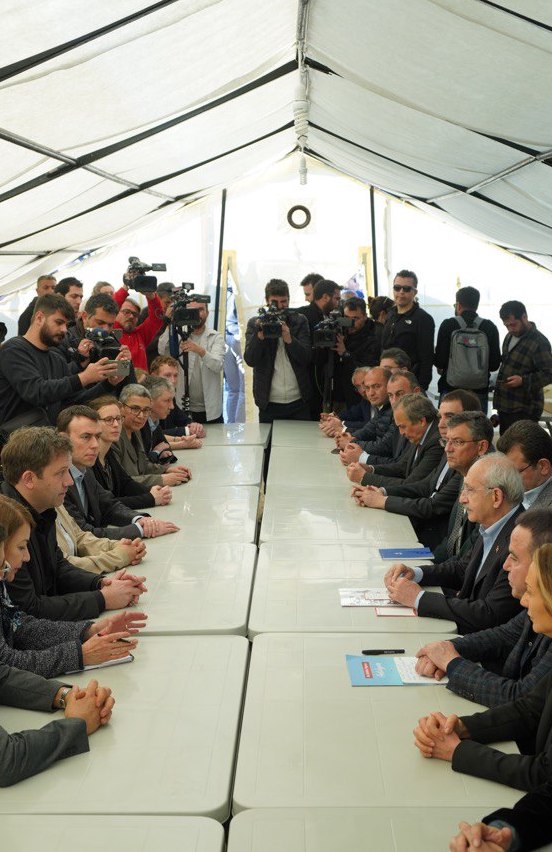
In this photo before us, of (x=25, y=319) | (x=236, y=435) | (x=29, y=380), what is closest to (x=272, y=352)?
(x=236, y=435)

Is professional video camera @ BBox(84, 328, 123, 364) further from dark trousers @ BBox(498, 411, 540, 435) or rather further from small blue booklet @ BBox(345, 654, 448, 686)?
dark trousers @ BBox(498, 411, 540, 435)

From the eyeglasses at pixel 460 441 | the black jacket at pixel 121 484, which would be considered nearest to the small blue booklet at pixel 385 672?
the eyeglasses at pixel 460 441

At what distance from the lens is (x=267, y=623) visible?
2.63 meters

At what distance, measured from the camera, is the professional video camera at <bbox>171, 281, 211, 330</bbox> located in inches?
233

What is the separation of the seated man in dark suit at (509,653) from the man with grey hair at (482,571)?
0.19 m

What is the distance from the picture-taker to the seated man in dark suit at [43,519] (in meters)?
2.67

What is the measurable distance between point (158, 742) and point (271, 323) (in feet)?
14.0

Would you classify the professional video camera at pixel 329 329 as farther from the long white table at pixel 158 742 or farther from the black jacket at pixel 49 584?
the long white table at pixel 158 742

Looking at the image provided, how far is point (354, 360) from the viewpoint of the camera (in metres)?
6.57

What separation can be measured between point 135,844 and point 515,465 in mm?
1805

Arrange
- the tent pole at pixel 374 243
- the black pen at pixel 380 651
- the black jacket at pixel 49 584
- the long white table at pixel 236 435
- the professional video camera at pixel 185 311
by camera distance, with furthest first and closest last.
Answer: the tent pole at pixel 374 243 → the professional video camera at pixel 185 311 → the long white table at pixel 236 435 → the black jacket at pixel 49 584 → the black pen at pixel 380 651

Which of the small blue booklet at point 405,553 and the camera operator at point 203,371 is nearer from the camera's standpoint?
the small blue booklet at point 405,553

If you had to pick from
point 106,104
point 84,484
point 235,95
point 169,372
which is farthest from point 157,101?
point 84,484

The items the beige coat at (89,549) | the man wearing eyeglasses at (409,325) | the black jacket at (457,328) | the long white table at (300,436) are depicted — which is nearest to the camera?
the beige coat at (89,549)
